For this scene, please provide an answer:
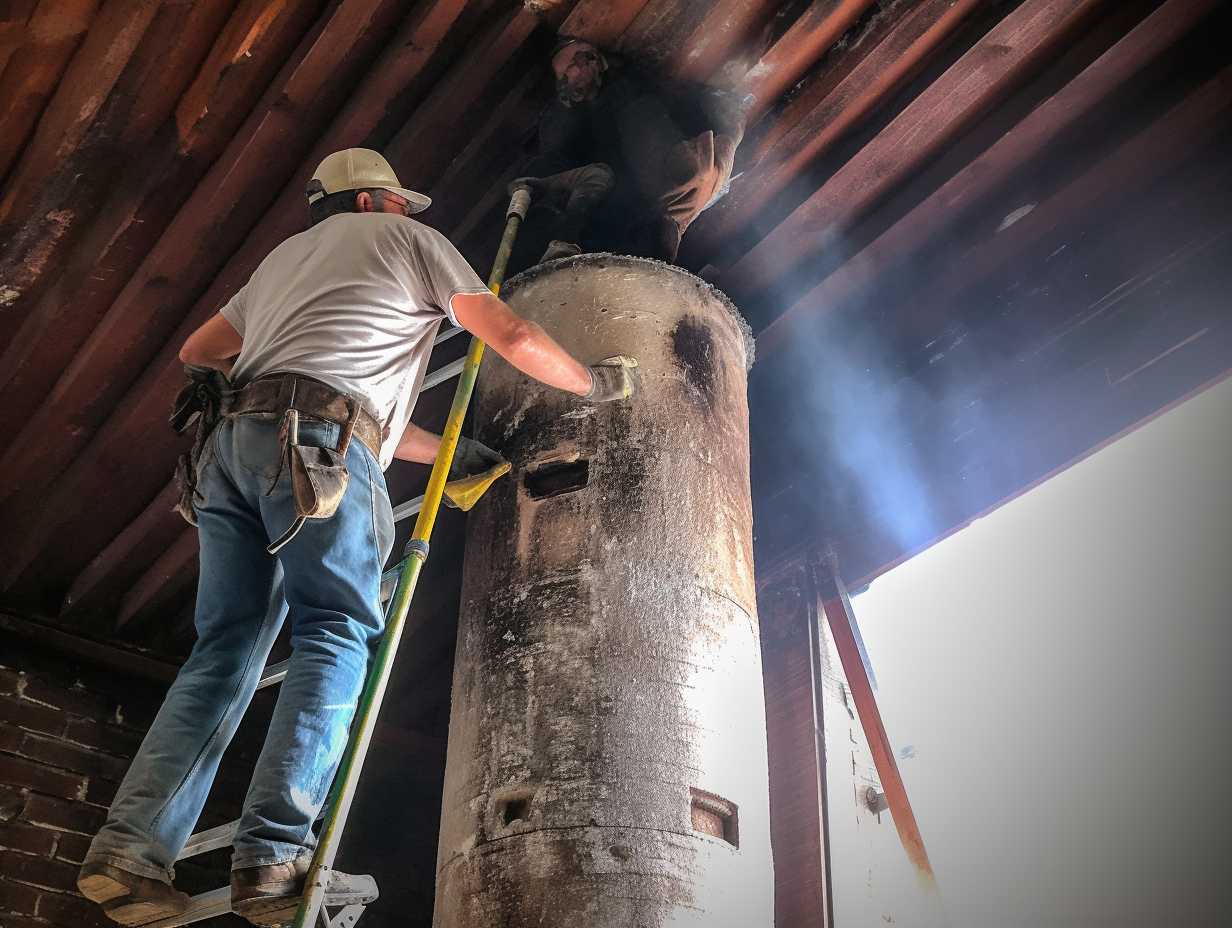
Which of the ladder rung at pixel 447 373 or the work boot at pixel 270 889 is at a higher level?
the ladder rung at pixel 447 373

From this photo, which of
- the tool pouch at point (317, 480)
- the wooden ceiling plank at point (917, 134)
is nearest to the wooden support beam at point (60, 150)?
the tool pouch at point (317, 480)

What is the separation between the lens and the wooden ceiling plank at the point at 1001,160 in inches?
149

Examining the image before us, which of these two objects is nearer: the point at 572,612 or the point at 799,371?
the point at 572,612

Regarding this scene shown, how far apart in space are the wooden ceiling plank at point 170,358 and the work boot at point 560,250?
825 millimetres

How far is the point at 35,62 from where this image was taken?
13.2ft

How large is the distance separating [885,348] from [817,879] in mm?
2172

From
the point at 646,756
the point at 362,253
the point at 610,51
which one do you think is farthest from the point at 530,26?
the point at 646,756

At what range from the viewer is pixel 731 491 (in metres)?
3.56

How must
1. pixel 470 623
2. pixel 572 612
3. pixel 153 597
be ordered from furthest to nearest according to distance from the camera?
→ pixel 153 597 → pixel 470 623 → pixel 572 612

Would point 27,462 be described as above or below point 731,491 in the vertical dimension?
above

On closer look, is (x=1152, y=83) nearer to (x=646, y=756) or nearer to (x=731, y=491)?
(x=731, y=491)

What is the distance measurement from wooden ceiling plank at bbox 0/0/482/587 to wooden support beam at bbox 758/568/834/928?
103 inches

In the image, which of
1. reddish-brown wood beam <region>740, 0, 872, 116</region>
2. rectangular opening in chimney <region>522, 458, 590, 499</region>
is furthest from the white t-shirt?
reddish-brown wood beam <region>740, 0, 872, 116</region>

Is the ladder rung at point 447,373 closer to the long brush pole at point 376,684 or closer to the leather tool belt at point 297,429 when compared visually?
the long brush pole at point 376,684
